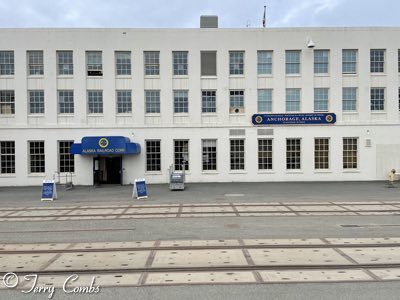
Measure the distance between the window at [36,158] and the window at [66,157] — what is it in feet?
4.41

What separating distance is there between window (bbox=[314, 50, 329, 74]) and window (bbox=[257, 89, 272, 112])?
4.05 metres

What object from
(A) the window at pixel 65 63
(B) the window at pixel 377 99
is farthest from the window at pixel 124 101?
(B) the window at pixel 377 99

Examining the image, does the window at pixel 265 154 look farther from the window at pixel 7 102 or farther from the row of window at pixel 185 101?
the window at pixel 7 102

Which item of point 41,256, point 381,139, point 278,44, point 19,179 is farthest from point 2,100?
point 381,139

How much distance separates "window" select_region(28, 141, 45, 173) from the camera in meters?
28.6

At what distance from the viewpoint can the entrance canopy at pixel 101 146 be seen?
26.6 m

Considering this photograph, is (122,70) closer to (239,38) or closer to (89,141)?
(89,141)

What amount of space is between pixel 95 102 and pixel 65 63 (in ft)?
12.1

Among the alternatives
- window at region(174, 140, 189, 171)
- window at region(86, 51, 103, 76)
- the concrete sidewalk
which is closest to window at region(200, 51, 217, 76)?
window at region(174, 140, 189, 171)

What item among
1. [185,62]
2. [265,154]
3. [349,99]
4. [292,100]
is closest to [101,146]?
[185,62]

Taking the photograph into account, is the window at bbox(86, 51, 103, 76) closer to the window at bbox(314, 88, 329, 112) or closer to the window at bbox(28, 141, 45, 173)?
the window at bbox(28, 141, 45, 173)

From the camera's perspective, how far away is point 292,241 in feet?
31.9

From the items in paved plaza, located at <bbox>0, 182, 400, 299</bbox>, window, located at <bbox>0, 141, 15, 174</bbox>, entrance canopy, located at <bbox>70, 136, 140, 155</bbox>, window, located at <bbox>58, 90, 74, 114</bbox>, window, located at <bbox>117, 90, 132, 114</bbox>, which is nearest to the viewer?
paved plaza, located at <bbox>0, 182, 400, 299</bbox>

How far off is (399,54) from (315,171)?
36.9ft
